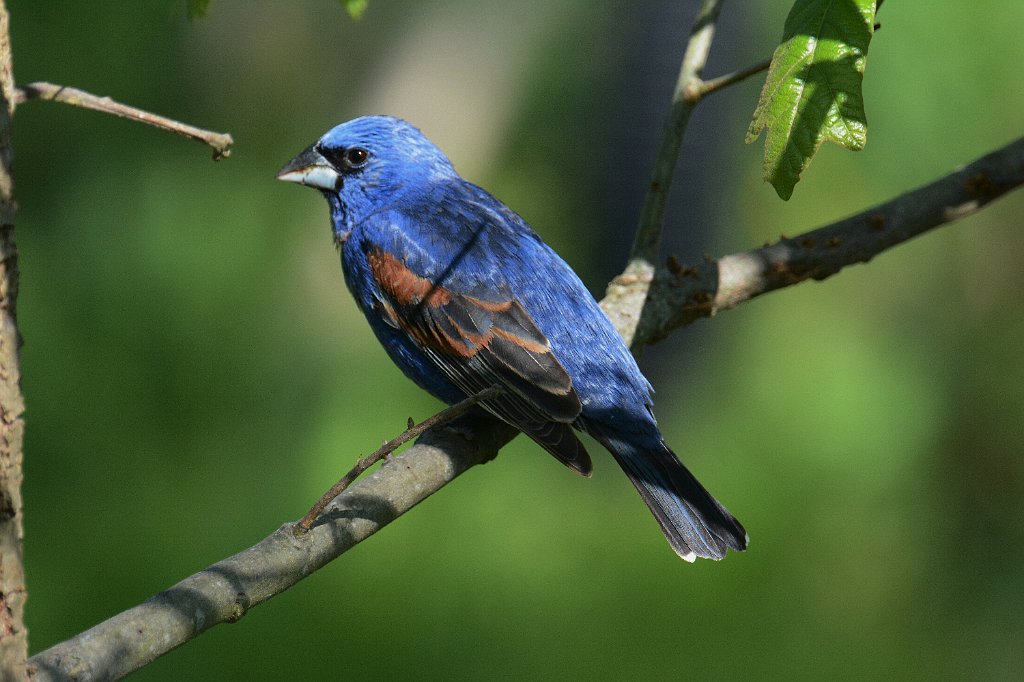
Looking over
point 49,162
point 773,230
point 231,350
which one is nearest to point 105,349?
point 231,350

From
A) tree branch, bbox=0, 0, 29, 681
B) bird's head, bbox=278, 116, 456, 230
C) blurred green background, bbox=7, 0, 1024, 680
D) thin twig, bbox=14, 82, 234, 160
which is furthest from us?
blurred green background, bbox=7, 0, 1024, 680

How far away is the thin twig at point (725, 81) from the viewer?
2.21 meters

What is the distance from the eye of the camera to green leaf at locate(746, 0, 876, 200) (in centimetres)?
157

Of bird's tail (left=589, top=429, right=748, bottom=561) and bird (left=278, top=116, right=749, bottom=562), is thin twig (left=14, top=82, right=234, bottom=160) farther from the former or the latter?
bird's tail (left=589, top=429, right=748, bottom=561)

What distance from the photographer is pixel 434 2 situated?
22.1ft

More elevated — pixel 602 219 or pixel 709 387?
pixel 602 219

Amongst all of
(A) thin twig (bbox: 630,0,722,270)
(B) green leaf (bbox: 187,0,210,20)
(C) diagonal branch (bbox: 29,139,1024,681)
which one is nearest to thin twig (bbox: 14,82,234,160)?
(B) green leaf (bbox: 187,0,210,20)

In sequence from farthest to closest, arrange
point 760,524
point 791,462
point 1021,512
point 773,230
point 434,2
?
1. point 434,2
2. point 773,230
3. point 1021,512
4. point 791,462
5. point 760,524

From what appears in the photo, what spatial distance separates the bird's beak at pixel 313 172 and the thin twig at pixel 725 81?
100 centimetres

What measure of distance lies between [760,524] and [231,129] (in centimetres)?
365

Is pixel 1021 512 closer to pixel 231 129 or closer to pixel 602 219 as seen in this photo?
pixel 602 219

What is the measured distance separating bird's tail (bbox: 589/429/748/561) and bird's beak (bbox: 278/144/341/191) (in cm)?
109

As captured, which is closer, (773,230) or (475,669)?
(475,669)

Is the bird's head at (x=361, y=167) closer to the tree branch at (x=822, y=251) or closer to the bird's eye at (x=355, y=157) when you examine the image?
the bird's eye at (x=355, y=157)
